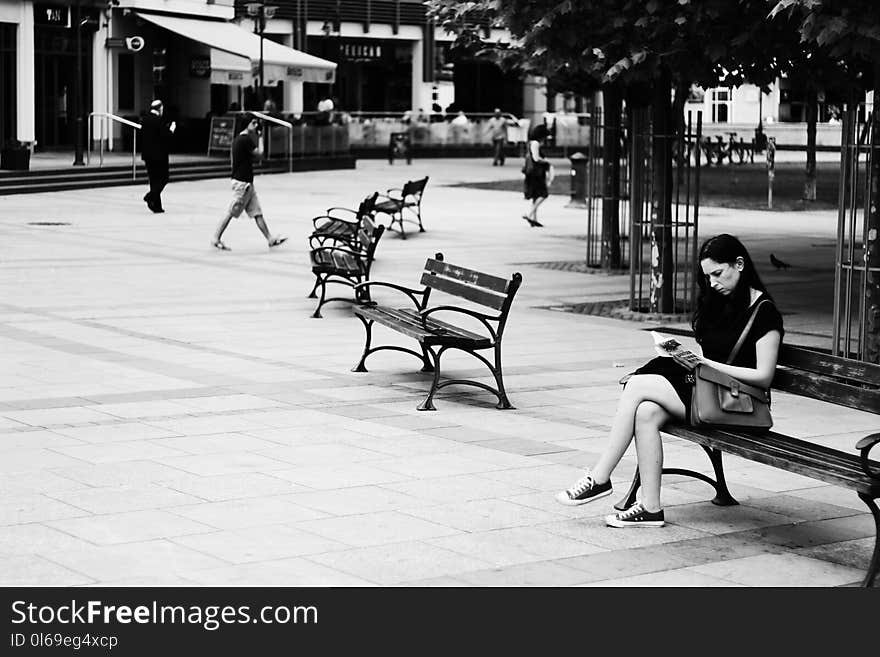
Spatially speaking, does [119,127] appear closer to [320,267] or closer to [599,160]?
[599,160]

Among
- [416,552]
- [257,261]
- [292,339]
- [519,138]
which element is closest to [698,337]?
[416,552]

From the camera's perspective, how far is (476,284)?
36.0ft

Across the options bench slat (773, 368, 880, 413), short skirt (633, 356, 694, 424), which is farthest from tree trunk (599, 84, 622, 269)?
short skirt (633, 356, 694, 424)

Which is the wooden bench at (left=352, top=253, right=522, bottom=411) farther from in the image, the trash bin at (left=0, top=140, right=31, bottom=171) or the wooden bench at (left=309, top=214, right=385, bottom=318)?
the trash bin at (left=0, top=140, right=31, bottom=171)

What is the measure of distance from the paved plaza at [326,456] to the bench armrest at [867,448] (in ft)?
1.56

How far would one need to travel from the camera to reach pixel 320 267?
49.6ft

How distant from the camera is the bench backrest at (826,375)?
692 cm

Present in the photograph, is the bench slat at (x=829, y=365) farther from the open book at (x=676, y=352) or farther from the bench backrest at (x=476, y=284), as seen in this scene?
the bench backrest at (x=476, y=284)

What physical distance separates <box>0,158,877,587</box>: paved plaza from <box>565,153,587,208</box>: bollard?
13800mm

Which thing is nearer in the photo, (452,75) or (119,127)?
(119,127)

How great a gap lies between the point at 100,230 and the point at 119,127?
19.1 m

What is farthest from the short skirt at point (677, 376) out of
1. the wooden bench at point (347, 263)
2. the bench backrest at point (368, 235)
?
the bench backrest at point (368, 235)

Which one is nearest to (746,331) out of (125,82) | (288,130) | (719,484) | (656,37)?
(719,484)

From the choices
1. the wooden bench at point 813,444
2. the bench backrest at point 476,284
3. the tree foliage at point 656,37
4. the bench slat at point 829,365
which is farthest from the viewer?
the tree foliage at point 656,37
